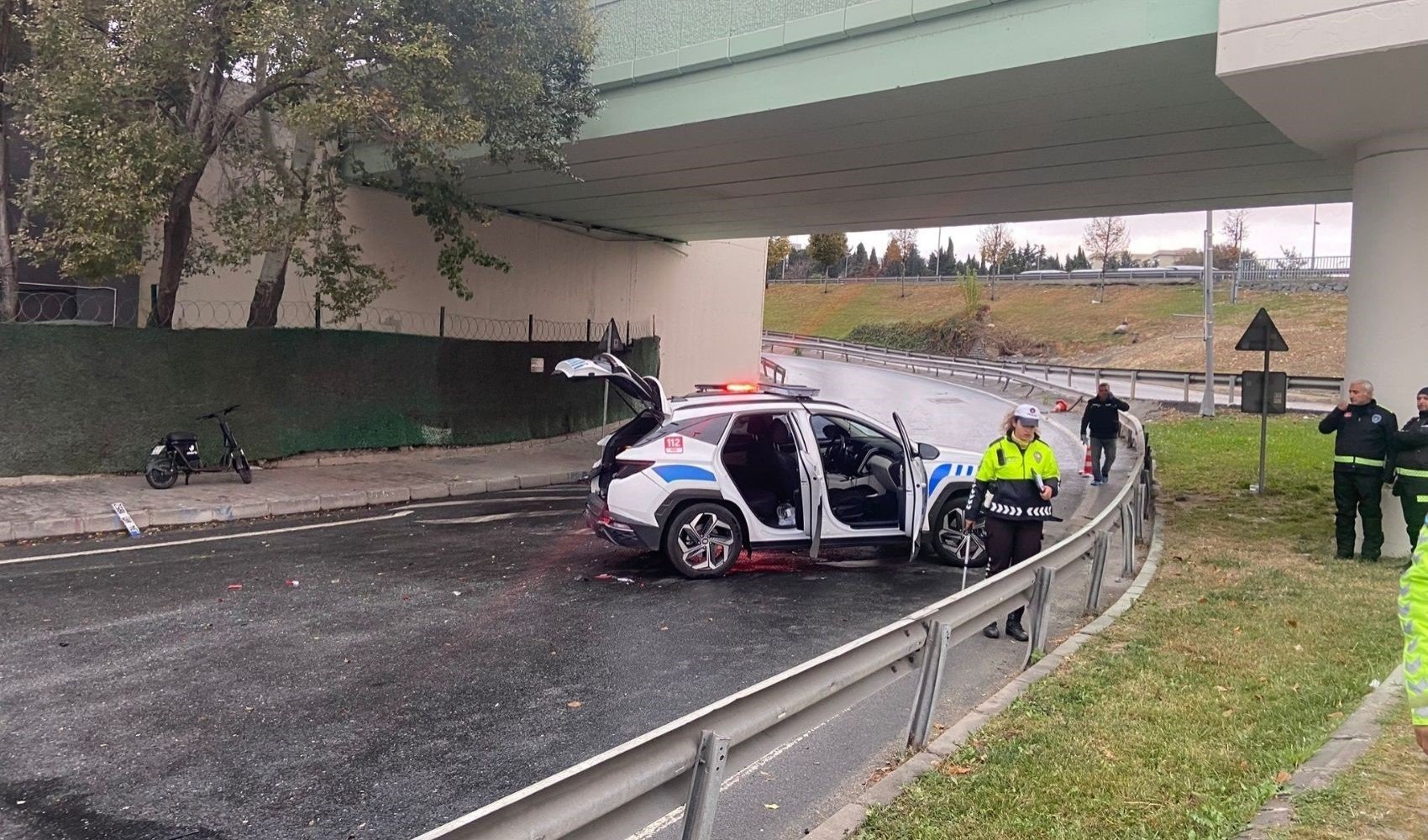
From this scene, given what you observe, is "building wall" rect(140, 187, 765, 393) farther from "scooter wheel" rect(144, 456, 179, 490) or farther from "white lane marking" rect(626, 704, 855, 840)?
"white lane marking" rect(626, 704, 855, 840)

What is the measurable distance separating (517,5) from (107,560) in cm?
788

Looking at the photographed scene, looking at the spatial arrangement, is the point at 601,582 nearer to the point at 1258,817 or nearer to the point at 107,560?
the point at 107,560

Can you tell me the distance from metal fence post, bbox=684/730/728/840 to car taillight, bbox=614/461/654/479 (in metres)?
5.54

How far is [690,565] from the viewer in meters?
8.78

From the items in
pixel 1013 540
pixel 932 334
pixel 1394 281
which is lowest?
pixel 1013 540

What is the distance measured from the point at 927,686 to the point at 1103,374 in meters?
35.2

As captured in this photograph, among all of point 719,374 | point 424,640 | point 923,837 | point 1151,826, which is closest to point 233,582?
point 424,640

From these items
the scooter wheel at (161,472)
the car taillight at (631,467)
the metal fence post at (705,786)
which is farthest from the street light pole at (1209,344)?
the metal fence post at (705,786)

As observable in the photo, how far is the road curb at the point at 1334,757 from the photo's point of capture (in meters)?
3.80

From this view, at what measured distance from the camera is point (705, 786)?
3.15m

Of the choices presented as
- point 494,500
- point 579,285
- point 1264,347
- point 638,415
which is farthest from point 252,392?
point 1264,347

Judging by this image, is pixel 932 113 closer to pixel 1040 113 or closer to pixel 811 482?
pixel 1040 113

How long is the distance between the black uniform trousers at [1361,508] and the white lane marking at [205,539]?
405 inches

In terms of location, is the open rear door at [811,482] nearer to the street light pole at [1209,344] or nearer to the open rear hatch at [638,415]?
the open rear hatch at [638,415]
